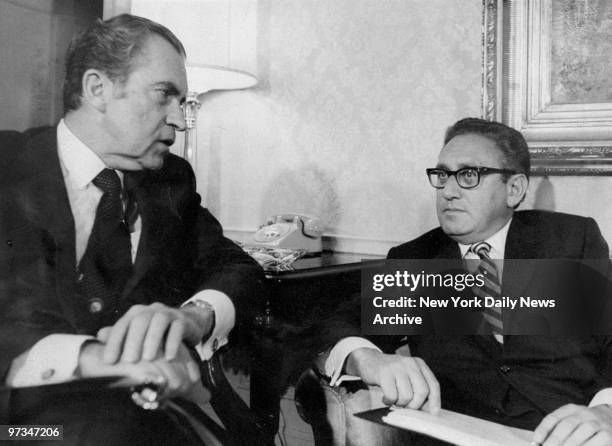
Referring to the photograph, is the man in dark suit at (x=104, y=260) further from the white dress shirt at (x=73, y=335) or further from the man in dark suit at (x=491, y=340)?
the man in dark suit at (x=491, y=340)

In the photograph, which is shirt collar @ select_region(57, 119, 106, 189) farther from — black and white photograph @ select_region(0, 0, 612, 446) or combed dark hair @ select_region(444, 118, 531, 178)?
combed dark hair @ select_region(444, 118, 531, 178)

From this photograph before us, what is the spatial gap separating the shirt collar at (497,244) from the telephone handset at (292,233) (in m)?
0.46

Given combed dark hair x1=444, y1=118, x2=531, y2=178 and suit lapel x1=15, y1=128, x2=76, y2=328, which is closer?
suit lapel x1=15, y1=128, x2=76, y2=328

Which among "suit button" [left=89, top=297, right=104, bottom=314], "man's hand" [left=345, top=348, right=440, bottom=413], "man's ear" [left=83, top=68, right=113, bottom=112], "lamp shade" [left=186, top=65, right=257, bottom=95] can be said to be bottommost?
"man's hand" [left=345, top=348, right=440, bottom=413]

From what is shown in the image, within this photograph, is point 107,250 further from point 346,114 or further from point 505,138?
point 346,114

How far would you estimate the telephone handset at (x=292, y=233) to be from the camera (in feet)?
4.50

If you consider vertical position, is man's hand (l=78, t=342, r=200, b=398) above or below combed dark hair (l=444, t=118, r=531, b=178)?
below

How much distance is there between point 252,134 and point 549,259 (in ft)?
2.74

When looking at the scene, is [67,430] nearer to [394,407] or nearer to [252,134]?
[394,407]

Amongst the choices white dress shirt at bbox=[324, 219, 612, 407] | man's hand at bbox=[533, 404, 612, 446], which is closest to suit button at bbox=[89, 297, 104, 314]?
white dress shirt at bbox=[324, 219, 612, 407]

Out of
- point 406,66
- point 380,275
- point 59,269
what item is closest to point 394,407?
point 380,275

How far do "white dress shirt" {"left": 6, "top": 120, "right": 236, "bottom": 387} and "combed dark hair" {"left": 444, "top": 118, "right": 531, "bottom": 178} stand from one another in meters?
0.59

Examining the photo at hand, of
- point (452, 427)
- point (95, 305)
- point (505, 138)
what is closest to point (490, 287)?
point (505, 138)

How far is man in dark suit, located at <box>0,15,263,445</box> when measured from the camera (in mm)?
618
